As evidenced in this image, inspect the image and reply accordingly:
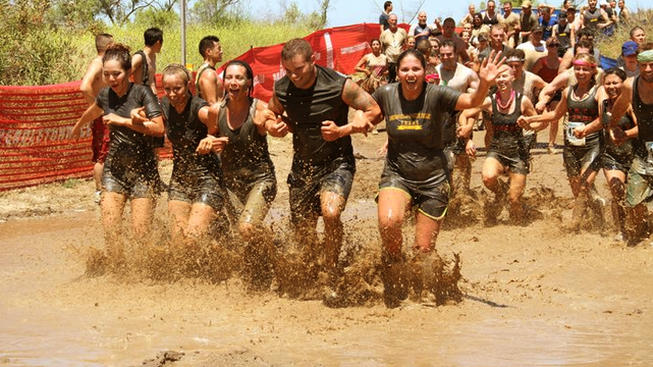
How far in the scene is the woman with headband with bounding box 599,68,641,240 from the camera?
8.85m

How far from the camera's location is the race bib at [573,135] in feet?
31.1

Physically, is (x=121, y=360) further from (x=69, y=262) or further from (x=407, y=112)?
(x=69, y=262)

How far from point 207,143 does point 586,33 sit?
1217 centimetres

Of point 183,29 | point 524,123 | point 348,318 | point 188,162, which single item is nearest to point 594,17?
point 183,29

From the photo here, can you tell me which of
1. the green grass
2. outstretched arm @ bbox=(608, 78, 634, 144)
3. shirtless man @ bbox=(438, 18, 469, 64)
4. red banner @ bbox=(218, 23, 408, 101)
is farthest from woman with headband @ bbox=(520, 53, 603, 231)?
the green grass

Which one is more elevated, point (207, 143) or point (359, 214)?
point (207, 143)

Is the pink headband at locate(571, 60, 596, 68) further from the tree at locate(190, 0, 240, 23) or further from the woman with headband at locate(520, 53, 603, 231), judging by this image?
the tree at locate(190, 0, 240, 23)

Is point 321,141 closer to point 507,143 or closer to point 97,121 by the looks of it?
point 507,143

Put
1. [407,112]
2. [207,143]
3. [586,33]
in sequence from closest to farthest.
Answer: [407,112] < [207,143] < [586,33]

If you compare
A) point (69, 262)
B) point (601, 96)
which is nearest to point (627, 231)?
point (601, 96)

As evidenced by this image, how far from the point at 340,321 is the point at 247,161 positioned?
1483 mm

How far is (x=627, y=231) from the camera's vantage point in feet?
29.2

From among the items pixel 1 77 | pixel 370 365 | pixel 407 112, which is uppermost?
pixel 407 112

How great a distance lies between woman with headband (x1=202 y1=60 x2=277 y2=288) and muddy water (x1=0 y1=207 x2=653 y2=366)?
0.32m
